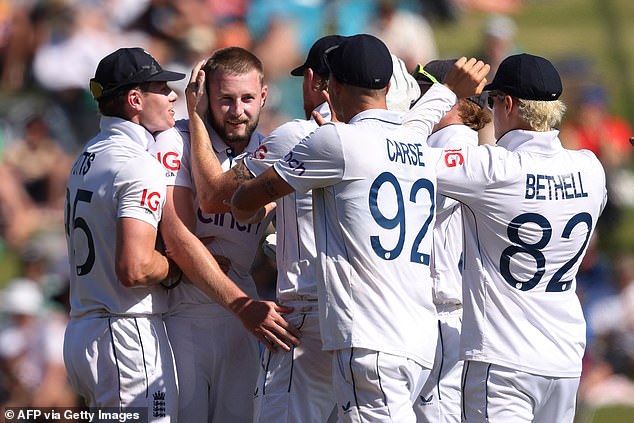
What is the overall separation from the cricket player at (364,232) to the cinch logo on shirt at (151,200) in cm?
66

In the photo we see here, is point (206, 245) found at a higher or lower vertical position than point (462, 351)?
higher

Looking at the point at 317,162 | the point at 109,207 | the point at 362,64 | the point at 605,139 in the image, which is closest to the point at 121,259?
the point at 109,207

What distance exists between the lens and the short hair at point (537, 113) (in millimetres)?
5504

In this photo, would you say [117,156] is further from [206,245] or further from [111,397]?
[111,397]

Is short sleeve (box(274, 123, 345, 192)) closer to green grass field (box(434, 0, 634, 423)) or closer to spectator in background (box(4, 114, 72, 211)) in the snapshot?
spectator in background (box(4, 114, 72, 211))

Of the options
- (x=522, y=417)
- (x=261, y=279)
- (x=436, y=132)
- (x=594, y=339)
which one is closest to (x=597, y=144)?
(x=594, y=339)

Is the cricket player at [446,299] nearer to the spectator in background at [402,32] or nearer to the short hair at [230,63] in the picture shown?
the short hair at [230,63]

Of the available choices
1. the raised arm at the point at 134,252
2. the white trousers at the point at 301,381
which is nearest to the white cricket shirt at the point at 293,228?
the white trousers at the point at 301,381

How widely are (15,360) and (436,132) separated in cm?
639

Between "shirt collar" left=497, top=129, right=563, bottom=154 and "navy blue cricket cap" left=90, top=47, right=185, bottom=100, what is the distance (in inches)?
73.5

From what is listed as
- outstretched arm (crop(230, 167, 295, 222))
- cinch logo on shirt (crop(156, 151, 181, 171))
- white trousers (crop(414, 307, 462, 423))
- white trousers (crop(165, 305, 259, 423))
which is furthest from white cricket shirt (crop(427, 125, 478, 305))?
cinch logo on shirt (crop(156, 151, 181, 171))

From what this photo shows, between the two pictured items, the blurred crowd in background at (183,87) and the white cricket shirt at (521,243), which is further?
the blurred crowd in background at (183,87)

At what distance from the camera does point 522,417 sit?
5.36 metres

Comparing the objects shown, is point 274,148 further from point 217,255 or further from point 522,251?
point 522,251
